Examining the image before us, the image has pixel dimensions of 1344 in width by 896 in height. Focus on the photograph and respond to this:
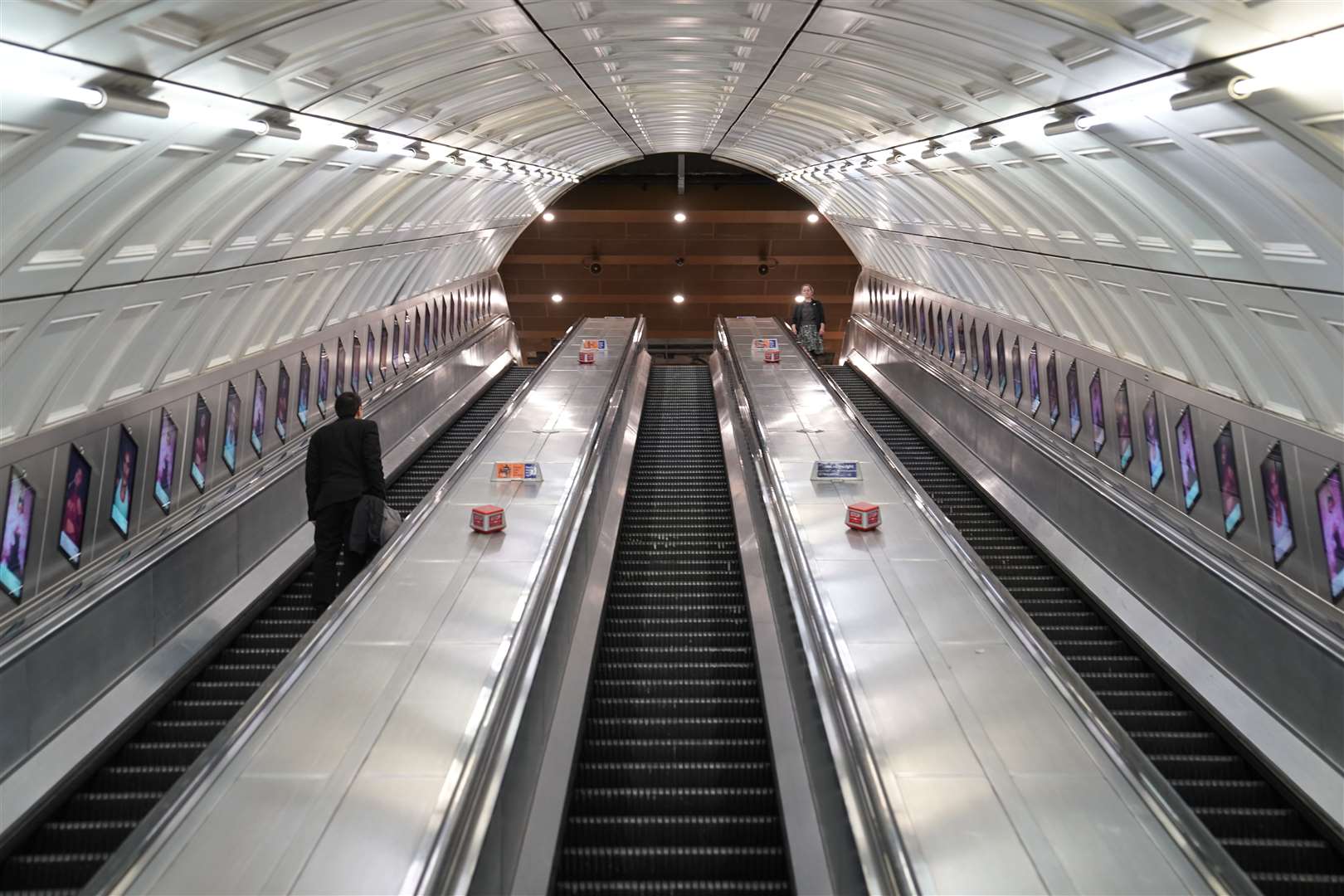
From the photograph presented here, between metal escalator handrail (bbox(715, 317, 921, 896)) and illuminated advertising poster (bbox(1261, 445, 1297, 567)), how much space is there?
3350 mm

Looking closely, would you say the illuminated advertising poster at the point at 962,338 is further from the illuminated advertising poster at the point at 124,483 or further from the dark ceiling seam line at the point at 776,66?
the illuminated advertising poster at the point at 124,483

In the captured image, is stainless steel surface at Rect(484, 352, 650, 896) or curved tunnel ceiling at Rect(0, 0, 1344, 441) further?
curved tunnel ceiling at Rect(0, 0, 1344, 441)

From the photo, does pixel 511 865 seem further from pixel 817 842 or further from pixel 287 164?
pixel 287 164

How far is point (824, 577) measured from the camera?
7.54 m

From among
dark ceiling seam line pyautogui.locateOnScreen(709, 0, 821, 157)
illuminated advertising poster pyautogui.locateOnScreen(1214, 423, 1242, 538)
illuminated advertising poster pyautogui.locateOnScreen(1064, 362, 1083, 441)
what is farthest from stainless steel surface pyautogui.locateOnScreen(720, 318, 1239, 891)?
illuminated advertising poster pyautogui.locateOnScreen(1064, 362, 1083, 441)

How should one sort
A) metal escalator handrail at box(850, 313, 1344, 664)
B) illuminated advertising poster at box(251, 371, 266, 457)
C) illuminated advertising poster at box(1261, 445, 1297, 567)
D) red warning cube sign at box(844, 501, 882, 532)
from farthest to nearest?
illuminated advertising poster at box(251, 371, 266, 457)
red warning cube sign at box(844, 501, 882, 532)
illuminated advertising poster at box(1261, 445, 1297, 567)
metal escalator handrail at box(850, 313, 1344, 664)

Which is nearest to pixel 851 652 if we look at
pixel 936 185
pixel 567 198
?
pixel 936 185

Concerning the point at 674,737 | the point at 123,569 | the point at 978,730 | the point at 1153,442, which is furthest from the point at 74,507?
the point at 1153,442

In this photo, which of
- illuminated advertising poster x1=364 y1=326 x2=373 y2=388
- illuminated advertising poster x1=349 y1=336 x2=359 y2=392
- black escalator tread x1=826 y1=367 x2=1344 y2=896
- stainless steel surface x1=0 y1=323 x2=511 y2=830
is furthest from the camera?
illuminated advertising poster x1=364 y1=326 x2=373 y2=388

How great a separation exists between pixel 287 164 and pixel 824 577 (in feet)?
17.7

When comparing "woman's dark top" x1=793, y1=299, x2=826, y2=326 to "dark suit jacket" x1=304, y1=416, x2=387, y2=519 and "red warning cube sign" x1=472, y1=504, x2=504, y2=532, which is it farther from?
"dark suit jacket" x1=304, y1=416, x2=387, y2=519

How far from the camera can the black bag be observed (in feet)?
26.5

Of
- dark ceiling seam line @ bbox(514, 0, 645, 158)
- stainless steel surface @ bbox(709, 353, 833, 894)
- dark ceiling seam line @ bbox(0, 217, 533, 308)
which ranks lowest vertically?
stainless steel surface @ bbox(709, 353, 833, 894)

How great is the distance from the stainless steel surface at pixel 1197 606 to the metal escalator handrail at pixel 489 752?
441 cm
